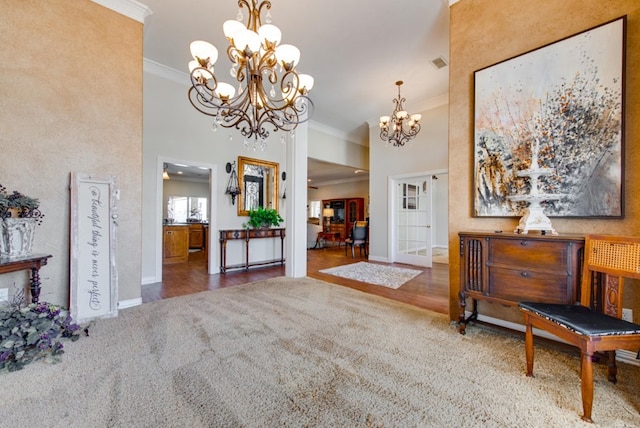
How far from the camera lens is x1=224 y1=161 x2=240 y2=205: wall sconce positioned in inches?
196

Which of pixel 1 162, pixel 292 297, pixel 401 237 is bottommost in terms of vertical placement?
pixel 292 297

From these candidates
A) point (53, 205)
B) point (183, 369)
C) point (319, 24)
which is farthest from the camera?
point (319, 24)

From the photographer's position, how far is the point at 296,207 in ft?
14.9

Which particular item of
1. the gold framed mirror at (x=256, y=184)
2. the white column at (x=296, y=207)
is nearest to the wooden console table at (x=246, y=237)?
the gold framed mirror at (x=256, y=184)

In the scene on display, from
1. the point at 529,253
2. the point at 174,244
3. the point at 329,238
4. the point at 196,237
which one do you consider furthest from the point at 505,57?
the point at 196,237

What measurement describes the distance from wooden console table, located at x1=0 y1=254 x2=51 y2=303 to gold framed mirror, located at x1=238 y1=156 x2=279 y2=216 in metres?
3.11

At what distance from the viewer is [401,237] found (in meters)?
6.16

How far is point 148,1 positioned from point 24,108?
5.57 ft

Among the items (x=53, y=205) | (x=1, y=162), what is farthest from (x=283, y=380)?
(x=1, y=162)

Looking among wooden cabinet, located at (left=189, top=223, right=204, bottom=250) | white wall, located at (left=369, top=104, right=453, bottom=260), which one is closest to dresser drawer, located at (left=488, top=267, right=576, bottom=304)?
white wall, located at (left=369, top=104, right=453, bottom=260)

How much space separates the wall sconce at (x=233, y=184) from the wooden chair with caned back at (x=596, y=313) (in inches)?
180

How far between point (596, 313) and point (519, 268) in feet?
1.62

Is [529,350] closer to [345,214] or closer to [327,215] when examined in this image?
[345,214]

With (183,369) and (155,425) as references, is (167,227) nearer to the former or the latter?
(183,369)
